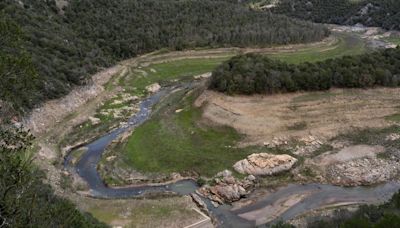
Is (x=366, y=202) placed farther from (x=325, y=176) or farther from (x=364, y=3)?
(x=364, y=3)

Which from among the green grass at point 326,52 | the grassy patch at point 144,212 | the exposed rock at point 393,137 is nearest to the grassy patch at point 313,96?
the exposed rock at point 393,137

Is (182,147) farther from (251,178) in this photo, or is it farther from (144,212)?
(144,212)

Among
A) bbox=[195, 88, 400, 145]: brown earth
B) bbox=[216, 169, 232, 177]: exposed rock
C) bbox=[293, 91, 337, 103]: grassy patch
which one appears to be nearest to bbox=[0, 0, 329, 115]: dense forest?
bbox=[195, 88, 400, 145]: brown earth

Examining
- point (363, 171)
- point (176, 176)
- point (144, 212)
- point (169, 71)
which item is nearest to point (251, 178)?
point (176, 176)

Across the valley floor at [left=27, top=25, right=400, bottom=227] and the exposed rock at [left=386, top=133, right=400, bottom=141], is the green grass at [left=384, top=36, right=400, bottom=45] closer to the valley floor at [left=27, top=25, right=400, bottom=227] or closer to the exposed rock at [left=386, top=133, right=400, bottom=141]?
the valley floor at [left=27, top=25, right=400, bottom=227]

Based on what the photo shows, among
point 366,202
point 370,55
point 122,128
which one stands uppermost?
point 370,55

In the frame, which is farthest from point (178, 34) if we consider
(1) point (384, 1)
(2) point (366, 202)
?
(1) point (384, 1)
